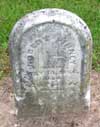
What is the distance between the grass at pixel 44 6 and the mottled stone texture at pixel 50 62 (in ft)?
5.28

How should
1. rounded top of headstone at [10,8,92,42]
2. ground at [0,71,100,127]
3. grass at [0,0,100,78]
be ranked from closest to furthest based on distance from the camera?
rounded top of headstone at [10,8,92,42] → ground at [0,71,100,127] → grass at [0,0,100,78]

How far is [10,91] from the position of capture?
486 cm

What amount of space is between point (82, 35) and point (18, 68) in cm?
70

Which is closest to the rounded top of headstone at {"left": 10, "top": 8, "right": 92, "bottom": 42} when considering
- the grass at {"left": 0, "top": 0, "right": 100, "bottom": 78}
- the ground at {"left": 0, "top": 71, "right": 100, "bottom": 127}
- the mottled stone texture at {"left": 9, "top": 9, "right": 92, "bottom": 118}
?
the mottled stone texture at {"left": 9, "top": 9, "right": 92, "bottom": 118}

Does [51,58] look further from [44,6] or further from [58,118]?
[44,6]

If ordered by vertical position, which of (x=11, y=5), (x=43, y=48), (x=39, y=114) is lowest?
(x=39, y=114)

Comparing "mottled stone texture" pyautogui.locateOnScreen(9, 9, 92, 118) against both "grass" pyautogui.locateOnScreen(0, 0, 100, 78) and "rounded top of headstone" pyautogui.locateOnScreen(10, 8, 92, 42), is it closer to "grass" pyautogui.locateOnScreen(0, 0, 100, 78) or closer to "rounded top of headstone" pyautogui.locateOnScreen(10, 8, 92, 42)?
"rounded top of headstone" pyautogui.locateOnScreen(10, 8, 92, 42)

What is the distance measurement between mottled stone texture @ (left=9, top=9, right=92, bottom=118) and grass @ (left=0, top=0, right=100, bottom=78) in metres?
1.61

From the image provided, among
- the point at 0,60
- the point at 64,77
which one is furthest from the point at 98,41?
the point at 64,77

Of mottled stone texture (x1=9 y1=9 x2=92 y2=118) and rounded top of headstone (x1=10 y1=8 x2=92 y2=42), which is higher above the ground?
rounded top of headstone (x1=10 y1=8 x2=92 y2=42)

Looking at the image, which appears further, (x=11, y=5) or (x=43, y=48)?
(x=11, y=5)

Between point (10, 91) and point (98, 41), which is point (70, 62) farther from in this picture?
point (98, 41)

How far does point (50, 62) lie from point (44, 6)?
9.17ft

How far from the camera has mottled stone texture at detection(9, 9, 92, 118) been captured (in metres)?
3.87
